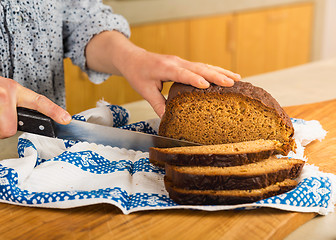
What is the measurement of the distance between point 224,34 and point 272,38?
84 centimetres

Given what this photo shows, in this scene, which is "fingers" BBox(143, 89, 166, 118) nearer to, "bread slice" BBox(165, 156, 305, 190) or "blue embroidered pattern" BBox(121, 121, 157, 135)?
"blue embroidered pattern" BBox(121, 121, 157, 135)

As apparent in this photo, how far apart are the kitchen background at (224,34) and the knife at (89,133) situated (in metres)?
2.07

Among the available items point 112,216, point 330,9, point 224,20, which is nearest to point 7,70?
point 112,216

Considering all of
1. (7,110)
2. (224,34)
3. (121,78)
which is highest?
(7,110)

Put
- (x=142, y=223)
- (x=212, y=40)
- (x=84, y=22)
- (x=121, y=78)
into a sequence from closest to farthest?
(x=142, y=223)
(x=84, y=22)
(x=121, y=78)
(x=212, y=40)

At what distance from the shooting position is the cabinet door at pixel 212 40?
4266 millimetres

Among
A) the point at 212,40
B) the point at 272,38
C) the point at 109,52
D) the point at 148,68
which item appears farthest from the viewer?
the point at 272,38

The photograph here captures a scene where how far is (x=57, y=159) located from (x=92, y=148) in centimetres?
14

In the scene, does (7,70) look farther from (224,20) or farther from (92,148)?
(224,20)

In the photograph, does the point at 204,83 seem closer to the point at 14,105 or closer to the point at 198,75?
the point at 198,75

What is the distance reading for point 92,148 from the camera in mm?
1467

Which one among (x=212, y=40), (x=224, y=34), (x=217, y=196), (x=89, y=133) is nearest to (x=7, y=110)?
(x=89, y=133)

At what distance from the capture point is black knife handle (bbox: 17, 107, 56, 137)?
1354mm

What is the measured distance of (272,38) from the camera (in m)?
5.08
